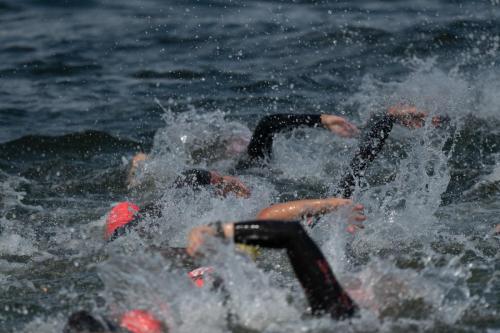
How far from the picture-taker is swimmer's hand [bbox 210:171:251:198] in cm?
731

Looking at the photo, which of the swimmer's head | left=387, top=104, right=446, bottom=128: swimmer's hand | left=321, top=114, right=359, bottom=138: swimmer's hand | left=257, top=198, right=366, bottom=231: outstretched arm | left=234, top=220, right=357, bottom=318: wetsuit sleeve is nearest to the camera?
left=234, top=220, right=357, bottom=318: wetsuit sleeve

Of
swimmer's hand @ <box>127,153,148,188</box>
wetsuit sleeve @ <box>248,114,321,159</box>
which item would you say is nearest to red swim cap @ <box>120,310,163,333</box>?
wetsuit sleeve @ <box>248,114,321,159</box>

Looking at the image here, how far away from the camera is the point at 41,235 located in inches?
321

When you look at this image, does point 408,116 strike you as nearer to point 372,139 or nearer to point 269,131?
point 372,139

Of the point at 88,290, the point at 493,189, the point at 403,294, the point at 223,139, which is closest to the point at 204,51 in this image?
the point at 223,139

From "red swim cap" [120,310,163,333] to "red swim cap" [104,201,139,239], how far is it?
2263 millimetres

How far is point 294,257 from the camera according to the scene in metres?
5.14

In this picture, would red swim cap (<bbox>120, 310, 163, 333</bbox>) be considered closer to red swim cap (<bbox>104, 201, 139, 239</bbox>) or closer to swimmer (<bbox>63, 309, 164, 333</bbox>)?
swimmer (<bbox>63, 309, 164, 333</bbox>)

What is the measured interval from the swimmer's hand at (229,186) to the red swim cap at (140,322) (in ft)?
6.84

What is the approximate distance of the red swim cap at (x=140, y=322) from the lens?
209 inches

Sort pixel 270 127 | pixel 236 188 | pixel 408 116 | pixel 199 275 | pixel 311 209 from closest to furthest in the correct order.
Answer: pixel 311 209 < pixel 199 275 < pixel 236 188 < pixel 408 116 < pixel 270 127

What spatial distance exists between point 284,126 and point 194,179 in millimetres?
1213

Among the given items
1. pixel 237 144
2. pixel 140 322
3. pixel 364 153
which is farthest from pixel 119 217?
pixel 140 322

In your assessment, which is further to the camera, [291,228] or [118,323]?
[118,323]
